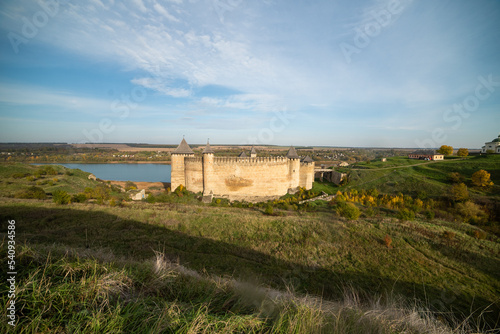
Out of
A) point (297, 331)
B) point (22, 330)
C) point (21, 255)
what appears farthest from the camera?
point (21, 255)

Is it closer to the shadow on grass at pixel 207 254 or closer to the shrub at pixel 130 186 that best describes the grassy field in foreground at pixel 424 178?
the shadow on grass at pixel 207 254

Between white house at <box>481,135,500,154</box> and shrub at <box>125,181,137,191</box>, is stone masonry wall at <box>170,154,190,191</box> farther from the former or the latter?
white house at <box>481,135,500,154</box>

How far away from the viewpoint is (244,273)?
6.24 m

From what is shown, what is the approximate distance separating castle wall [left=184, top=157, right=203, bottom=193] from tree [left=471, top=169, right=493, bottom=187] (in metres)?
23.8

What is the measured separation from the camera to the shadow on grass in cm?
611

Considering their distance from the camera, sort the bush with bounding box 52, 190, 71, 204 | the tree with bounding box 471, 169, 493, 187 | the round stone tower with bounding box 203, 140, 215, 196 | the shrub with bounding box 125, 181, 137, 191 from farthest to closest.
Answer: the shrub with bounding box 125, 181, 137, 191, the round stone tower with bounding box 203, 140, 215, 196, the tree with bounding box 471, 169, 493, 187, the bush with bounding box 52, 190, 71, 204

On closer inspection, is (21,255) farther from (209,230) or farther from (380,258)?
(380,258)

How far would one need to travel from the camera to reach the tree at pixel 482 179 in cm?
1717

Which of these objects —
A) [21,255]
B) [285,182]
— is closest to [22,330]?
[21,255]

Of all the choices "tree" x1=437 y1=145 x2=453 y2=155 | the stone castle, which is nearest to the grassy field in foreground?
the stone castle

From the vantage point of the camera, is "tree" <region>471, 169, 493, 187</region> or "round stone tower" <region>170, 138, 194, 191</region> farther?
"round stone tower" <region>170, 138, 194, 191</region>

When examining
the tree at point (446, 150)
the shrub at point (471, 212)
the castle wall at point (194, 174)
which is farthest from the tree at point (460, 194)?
the castle wall at point (194, 174)

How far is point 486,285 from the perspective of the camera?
709 cm

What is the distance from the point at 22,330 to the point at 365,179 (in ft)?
85.0
